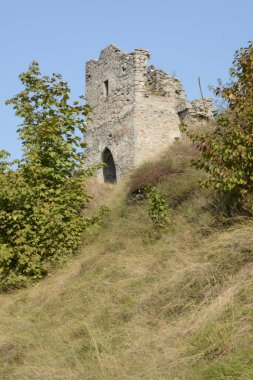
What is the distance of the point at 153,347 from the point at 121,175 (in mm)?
14427

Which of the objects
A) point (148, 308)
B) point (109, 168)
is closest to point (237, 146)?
point (148, 308)

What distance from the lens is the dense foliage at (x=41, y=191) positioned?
10359 mm

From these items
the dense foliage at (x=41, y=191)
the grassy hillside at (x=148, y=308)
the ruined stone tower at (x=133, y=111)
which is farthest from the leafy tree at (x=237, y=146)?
the ruined stone tower at (x=133, y=111)

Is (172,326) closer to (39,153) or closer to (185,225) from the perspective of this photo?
→ (185,225)

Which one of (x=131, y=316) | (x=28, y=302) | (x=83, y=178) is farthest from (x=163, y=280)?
(x=83, y=178)

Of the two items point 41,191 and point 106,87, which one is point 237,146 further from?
point 106,87

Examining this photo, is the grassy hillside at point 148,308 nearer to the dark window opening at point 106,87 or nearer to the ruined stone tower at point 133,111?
the ruined stone tower at point 133,111

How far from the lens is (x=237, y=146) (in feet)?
27.8

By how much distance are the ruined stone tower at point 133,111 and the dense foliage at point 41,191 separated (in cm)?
799

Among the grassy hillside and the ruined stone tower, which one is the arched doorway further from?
the grassy hillside

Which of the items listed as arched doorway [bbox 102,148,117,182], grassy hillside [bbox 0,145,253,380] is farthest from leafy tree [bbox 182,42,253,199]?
arched doorway [bbox 102,148,117,182]

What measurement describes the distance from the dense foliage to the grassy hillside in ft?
1.90

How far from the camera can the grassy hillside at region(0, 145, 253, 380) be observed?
5.41 metres

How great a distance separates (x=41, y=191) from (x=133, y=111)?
31.6ft
